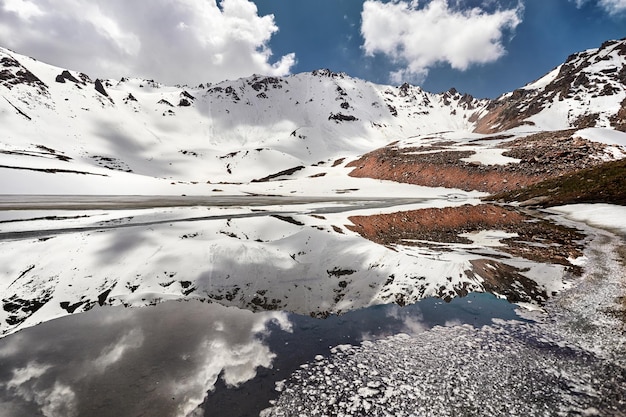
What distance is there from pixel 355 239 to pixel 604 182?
25.8 m

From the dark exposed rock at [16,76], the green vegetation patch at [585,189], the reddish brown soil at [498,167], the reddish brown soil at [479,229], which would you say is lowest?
the reddish brown soil at [479,229]

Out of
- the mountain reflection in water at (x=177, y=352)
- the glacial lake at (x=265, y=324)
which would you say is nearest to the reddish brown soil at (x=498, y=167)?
the glacial lake at (x=265, y=324)

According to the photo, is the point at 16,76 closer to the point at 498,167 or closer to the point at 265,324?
the point at 498,167

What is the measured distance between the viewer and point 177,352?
17.7ft

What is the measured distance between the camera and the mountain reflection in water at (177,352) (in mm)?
4219

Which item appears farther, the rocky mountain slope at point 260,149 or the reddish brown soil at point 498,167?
the rocky mountain slope at point 260,149

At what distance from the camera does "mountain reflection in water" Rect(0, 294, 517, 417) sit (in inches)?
166

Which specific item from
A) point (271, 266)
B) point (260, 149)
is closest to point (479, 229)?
point (271, 266)

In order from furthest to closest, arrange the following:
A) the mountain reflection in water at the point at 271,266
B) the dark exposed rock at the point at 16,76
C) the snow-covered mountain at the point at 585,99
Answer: the dark exposed rock at the point at 16,76 < the snow-covered mountain at the point at 585,99 < the mountain reflection in water at the point at 271,266

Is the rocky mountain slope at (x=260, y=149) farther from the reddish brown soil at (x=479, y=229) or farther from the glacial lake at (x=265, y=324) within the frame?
the glacial lake at (x=265, y=324)

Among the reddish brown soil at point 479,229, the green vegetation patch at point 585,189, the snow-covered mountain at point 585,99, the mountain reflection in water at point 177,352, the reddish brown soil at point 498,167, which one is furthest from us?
the snow-covered mountain at point 585,99

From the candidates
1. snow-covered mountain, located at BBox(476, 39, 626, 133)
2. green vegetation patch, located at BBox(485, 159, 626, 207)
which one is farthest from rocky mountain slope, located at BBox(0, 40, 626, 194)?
green vegetation patch, located at BBox(485, 159, 626, 207)

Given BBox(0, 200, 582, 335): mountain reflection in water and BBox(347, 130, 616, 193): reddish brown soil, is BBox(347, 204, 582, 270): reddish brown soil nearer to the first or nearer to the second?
BBox(0, 200, 582, 335): mountain reflection in water

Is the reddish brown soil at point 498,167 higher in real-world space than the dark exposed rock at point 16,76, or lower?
lower
